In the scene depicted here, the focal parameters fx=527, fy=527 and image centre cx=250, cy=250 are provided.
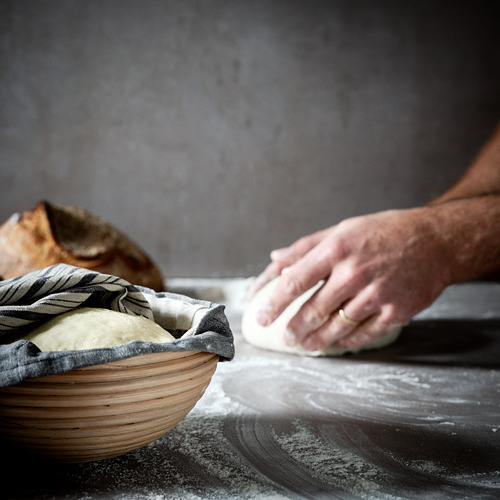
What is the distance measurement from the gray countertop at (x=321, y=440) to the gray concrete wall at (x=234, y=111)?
1.81 metres

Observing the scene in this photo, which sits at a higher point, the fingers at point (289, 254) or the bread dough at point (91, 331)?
the bread dough at point (91, 331)

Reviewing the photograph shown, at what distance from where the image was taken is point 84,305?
0.67m

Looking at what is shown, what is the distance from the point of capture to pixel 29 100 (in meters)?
2.81

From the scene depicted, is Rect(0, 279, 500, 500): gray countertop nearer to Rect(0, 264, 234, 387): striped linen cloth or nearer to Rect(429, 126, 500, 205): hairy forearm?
Rect(0, 264, 234, 387): striped linen cloth

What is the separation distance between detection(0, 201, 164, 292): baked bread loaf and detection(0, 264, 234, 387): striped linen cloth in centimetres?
91

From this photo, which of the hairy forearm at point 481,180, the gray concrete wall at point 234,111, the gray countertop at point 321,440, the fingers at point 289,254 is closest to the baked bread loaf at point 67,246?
the fingers at point 289,254

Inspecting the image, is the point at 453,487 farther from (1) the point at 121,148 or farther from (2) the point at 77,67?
(2) the point at 77,67

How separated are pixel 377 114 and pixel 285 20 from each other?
0.70 metres

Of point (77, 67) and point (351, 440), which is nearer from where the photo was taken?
point (351, 440)

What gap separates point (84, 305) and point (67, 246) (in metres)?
0.97

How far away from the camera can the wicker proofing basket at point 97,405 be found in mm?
486

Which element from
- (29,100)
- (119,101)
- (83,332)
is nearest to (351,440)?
(83,332)

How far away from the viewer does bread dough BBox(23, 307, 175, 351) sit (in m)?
0.55

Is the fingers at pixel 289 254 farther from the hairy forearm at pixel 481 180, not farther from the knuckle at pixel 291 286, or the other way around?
the hairy forearm at pixel 481 180
